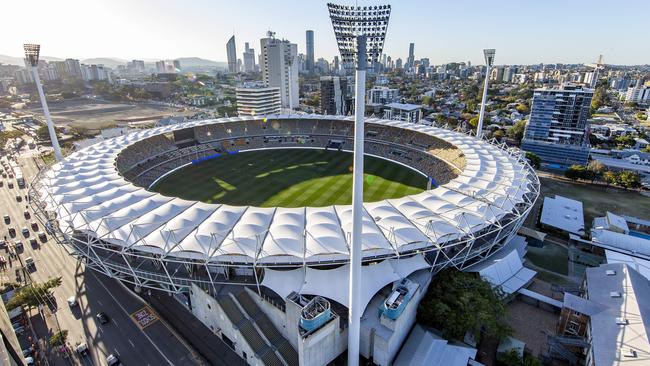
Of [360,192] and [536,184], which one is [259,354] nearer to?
[360,192]

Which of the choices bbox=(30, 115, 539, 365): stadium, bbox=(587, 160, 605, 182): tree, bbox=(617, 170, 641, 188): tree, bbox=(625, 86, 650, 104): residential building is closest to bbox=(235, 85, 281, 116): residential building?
bbox=(30, 115, 539, 365): stadium

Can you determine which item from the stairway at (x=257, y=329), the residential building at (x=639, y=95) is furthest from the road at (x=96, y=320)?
the residential building at (x=639, y=95)

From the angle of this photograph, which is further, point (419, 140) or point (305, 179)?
point (419, 140)

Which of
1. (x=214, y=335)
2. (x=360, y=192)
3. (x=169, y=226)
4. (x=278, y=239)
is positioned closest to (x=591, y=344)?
(x=360, y=192)

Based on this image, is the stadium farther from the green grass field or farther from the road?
the green grass field

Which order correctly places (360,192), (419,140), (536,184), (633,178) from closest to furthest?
(360,192)
(536,184)
(633,178)
(419,140)

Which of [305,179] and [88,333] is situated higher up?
[305,179]
